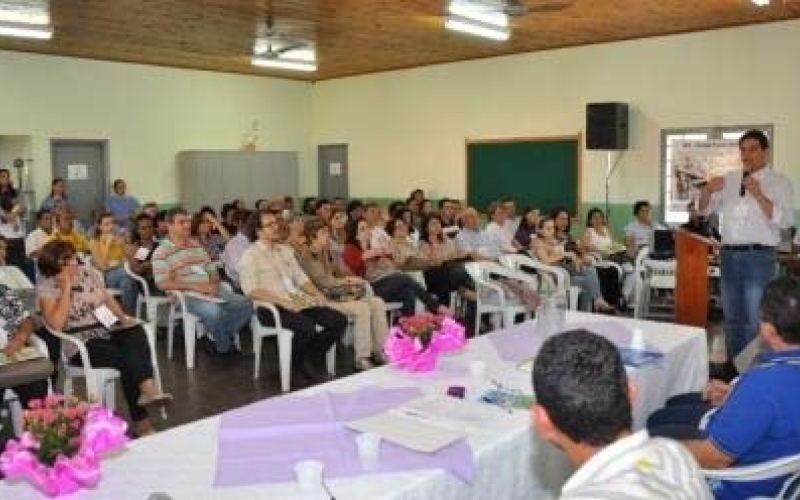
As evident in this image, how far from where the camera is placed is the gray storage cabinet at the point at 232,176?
1034 cm

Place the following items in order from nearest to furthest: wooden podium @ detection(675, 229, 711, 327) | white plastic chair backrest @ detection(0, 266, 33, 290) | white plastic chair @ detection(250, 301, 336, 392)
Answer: white plastic chair backrest @ detection(0, 266, 33, 290) → white plastic chair @ detection(250, 301, 336, 392) → wooden podium @ detection(675, 229, 711, 327)

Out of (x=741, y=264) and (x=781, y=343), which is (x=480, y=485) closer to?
(x=781, y=343)

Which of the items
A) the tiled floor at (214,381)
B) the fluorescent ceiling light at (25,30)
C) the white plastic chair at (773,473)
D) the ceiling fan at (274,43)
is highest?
the ceiling fan at (274,43)

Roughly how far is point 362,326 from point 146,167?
6.03m

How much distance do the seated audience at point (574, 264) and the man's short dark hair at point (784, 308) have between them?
472 centimetres

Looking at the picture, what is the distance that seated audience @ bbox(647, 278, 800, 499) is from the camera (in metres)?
1.88

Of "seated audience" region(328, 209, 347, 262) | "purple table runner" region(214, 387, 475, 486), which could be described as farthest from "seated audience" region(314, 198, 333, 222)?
"purple table runner" region(214, 387, 475, 486)

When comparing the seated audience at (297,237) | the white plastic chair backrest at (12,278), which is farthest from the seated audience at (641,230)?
the white plastic chair backrest at (12,278)

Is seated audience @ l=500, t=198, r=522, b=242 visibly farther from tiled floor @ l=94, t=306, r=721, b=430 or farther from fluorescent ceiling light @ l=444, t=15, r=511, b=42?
tiled floor @ l=94, t=306, r=721, b=430

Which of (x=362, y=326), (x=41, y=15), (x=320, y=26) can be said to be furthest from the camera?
(x=320, y=26)

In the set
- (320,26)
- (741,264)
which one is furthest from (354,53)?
(741,264)

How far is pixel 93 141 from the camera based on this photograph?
966 centimetres

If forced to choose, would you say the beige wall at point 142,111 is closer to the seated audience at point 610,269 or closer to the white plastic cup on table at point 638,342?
the seated audience at point 610,269

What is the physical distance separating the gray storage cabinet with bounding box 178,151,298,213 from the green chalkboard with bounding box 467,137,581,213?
2.90 metres
